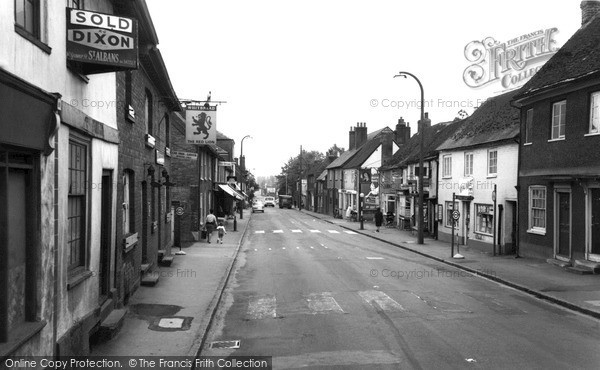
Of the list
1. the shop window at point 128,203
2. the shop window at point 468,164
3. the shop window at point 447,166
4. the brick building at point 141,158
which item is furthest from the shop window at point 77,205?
the shop window at point 447,166

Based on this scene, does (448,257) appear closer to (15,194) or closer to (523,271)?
(523,271)

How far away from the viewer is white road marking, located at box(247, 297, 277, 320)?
1162cm

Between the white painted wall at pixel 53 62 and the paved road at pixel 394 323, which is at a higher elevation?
the white painted wall at pixel 53 62

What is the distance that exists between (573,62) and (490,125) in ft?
22.8

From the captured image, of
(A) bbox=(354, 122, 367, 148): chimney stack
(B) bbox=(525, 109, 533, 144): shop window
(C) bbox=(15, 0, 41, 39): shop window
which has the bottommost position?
(C) bbox=(15, 0, 41, 39): shop window

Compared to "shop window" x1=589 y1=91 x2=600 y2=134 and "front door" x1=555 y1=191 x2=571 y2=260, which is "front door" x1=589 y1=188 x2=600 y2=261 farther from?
"shop window" x1=589 y1=91 x2=600 y2=134

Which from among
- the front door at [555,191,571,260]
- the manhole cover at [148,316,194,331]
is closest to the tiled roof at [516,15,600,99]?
the front door at [555,191,571,260]

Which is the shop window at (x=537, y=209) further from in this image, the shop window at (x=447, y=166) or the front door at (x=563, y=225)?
the shop window at (x=447, y=166)

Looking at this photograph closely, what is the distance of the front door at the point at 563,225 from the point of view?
18453 millimetres

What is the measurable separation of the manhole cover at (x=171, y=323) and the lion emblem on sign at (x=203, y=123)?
11.0 m

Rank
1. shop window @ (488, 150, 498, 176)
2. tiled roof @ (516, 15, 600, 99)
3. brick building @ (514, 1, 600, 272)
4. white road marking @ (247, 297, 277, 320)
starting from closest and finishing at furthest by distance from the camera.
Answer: white road marking @ (247, 297, 277, 320) → brick building @ (514, 1, 600, 272) → tiled roof @ (516, 15, 600, 99) → shop window @ (488, 150, 498, 176)

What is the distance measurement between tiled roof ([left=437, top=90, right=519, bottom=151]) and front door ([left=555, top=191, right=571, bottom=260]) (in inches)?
169

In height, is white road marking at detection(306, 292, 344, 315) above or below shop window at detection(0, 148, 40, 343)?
below

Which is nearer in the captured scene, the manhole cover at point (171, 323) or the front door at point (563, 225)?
the manhole cover at point (171, 323)
